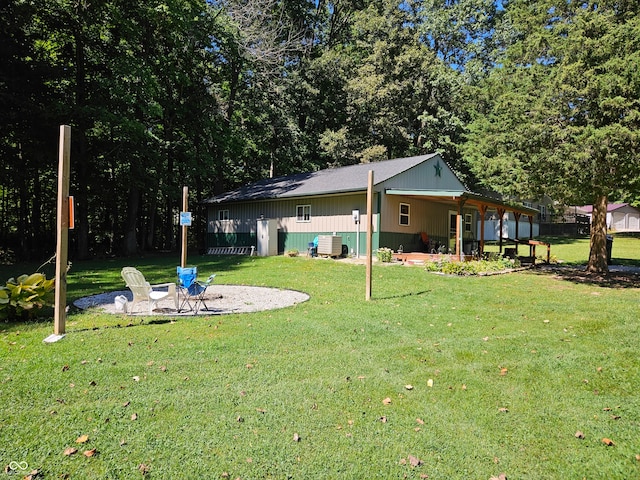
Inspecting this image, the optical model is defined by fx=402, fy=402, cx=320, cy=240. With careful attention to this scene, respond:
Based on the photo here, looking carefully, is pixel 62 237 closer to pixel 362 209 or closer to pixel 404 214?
pixel 362 209

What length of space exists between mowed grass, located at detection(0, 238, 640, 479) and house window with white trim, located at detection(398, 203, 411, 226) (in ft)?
36.8

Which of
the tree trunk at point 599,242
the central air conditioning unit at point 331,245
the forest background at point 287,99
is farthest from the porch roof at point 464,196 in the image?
the tree trunk at point 599,242

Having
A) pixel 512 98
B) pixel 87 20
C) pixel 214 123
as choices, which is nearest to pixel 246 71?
pixel 214 123

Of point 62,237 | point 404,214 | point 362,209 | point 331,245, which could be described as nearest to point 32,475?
point 62,237

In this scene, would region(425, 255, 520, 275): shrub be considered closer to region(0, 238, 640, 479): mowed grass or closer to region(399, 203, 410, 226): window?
region(399, 203, 410, 226): window

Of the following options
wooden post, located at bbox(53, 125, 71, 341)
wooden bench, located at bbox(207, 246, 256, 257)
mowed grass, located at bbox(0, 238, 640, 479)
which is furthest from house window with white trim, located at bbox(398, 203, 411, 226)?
wooden post, located at bbox(53, 125, 71, 341)

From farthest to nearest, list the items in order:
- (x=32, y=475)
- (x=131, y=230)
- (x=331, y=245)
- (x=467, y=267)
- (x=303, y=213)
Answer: (x=131, y=230)
(x=303, y=213)
(x=331, y=245)
(x=467, y=267)
(x=32, y=475)

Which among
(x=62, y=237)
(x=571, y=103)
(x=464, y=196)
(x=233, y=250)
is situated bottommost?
(x=233, y=250)

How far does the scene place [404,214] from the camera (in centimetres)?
1800

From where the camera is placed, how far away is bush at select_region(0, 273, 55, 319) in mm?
6180

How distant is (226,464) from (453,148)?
2916cm

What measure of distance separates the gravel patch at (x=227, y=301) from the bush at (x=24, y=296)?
2.91ft

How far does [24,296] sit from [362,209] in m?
12.9

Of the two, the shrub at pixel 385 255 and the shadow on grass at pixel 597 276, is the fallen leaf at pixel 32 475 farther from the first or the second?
the shrub at pixel 385 255
